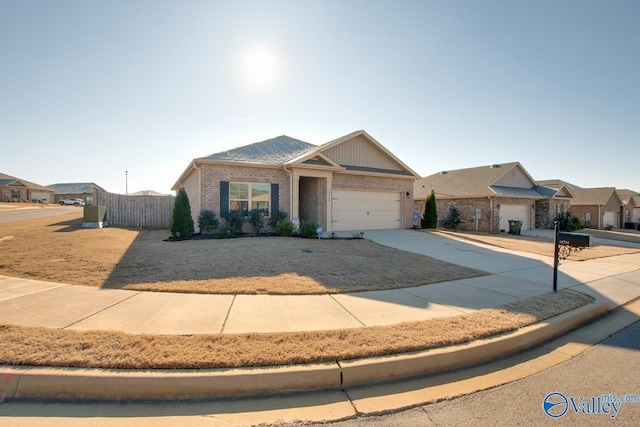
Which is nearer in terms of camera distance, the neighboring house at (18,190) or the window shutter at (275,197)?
the window shutter at (275,197)

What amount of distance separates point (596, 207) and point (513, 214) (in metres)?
17.1

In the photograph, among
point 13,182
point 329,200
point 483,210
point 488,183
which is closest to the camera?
point 329,200

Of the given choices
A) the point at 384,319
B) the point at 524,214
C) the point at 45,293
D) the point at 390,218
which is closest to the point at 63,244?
the point at 45,293

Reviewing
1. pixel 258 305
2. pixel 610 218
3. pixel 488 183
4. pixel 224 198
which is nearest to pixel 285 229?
pixel 224 198

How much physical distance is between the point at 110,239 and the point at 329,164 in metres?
9.52

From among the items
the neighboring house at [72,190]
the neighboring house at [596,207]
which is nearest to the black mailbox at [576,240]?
the neighboring house at [596,207]

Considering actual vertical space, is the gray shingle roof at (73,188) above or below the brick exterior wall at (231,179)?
above

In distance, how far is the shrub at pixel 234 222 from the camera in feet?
42.6

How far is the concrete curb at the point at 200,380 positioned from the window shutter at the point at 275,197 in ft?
37.3

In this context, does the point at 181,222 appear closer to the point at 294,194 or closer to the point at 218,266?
the point at 294,194

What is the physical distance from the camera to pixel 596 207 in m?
32.0

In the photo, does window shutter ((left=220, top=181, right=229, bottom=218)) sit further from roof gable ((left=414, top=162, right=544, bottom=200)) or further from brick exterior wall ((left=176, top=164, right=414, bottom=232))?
roof gable ((left=414, top=162, right=544, bottom=200))

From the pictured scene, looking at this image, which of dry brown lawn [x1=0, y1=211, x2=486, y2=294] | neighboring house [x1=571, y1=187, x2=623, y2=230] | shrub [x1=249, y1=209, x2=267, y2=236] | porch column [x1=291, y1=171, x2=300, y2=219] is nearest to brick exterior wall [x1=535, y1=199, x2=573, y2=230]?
neighboring house [x1=571, y1=187, x2=623, y2=230]

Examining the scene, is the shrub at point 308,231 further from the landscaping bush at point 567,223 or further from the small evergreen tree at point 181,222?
the landscaping bush at point 567,223
